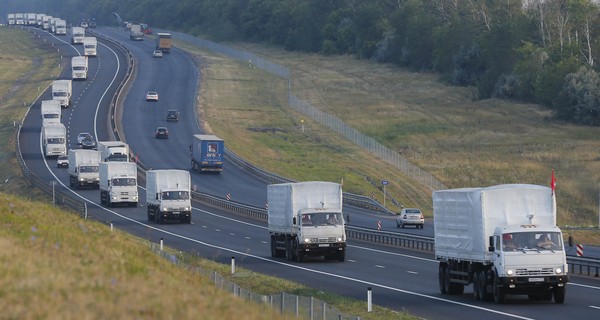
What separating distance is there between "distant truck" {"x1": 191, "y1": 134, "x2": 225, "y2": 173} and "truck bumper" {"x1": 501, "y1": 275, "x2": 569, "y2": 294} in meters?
62.5

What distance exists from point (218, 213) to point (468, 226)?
4226cm

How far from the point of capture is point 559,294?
1208 inches

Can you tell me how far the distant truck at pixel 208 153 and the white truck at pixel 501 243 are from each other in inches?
2270

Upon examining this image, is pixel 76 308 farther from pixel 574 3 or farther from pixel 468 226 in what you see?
pixel 574 3

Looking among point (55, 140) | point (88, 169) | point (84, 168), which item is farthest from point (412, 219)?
point (55, 140)

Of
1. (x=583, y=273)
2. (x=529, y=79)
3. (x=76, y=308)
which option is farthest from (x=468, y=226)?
(x=529, y=79)

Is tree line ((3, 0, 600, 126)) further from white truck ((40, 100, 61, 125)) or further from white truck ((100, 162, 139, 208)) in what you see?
white truck ((100, 162, 139, 208))

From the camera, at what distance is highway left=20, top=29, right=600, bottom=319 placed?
103 feet

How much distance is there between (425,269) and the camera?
43.2 meters

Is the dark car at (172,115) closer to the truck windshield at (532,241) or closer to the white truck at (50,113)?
the white truck at (50,113)

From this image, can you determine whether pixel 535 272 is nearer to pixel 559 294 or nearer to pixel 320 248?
pixel 559 294

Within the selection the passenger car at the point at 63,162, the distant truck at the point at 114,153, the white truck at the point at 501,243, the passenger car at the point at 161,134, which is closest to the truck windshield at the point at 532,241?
the white truck at the point at 501,243

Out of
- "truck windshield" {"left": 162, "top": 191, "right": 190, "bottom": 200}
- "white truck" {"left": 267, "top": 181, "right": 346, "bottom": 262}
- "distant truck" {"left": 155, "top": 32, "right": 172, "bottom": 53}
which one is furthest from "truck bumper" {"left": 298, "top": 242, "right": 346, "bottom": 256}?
"distant truck" {"left": 155, "top": 32, "right": 172, "bottom": 53}

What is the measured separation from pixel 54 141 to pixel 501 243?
2882 inches
